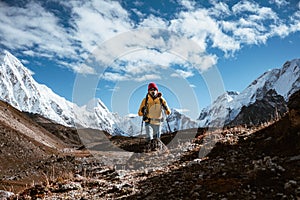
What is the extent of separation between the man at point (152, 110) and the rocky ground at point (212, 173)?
7.09 ft

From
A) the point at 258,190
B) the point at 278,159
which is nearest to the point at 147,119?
the point at 278,159

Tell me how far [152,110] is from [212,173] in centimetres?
781

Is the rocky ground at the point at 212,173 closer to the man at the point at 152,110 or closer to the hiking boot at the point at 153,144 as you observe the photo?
the hiking boot at the point at 153,144

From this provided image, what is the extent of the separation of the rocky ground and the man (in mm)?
2162

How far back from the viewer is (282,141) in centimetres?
1010

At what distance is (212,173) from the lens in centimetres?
912

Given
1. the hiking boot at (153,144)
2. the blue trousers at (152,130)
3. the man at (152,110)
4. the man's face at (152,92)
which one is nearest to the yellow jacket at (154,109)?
the man at (152,110)

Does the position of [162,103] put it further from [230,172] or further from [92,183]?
[230,172]

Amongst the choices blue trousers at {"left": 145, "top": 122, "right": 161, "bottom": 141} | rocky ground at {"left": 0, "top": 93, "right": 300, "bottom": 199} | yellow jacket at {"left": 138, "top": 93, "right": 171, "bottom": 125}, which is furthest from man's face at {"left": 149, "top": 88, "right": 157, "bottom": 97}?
rocky ground at {"left": 0, "top": 93, "right": 300, "bottom": 199}

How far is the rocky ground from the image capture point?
7.42 metres

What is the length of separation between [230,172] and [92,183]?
205 inches

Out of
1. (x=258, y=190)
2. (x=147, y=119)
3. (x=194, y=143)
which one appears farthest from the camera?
(x=147, y=119)

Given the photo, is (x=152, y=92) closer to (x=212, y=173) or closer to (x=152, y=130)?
(x=152, y=130)

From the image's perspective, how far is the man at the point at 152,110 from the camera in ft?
54.5
